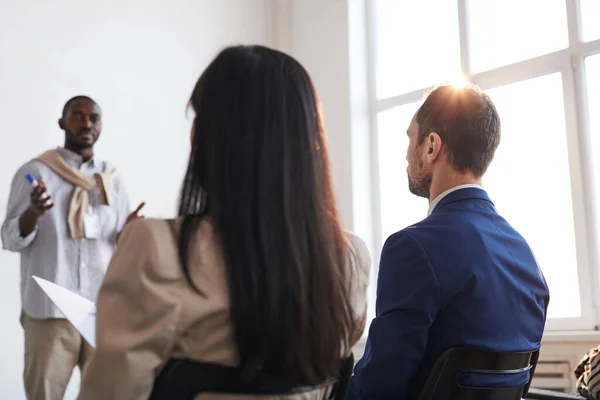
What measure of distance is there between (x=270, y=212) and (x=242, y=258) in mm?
79

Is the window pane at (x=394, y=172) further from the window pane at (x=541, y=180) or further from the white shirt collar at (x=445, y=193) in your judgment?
the white shirt collar at (x=445, y=193)

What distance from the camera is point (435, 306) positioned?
1441mm

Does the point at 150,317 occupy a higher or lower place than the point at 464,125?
lower

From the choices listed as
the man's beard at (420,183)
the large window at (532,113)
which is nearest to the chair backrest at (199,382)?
the man's beard at (420,183)

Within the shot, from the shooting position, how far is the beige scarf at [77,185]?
10.2 feet

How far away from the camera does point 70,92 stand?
4438 mm

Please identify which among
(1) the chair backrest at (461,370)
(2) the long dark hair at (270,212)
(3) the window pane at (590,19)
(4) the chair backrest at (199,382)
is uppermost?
(3) the window pane at (590,19)

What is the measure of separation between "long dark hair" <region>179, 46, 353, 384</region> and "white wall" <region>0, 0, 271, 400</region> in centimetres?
284

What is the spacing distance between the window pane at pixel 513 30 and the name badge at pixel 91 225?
2.65 meters

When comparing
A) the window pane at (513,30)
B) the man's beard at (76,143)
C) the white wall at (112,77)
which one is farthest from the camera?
the window pane at (513,30)

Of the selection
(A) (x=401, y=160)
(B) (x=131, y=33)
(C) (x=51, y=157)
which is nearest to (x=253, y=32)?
(B) (x=131, y=33)

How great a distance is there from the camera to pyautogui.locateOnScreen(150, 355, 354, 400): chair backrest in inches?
37.2

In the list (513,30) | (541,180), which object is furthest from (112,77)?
(541,180)

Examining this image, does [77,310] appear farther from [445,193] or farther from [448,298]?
[445,193]
